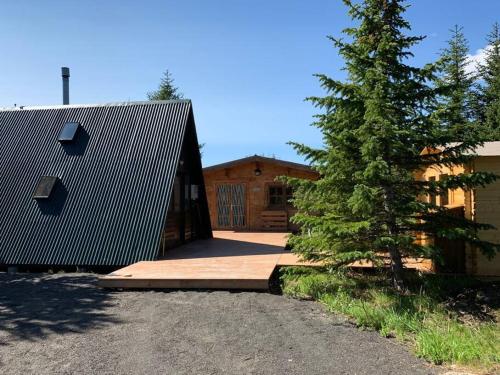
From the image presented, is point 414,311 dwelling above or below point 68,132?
below

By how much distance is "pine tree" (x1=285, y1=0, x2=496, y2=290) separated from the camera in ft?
21.8

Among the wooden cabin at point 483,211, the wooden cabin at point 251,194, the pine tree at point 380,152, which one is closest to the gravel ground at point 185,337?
the pine tree at point 380,152

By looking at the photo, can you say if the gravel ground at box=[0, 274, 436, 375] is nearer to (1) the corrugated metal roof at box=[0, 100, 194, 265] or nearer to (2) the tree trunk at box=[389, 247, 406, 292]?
(2) the tree trunk at box=[389, 247, 406, 292]

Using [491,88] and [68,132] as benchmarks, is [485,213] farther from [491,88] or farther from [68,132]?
[491,88]

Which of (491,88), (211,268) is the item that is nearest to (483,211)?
(211,268)

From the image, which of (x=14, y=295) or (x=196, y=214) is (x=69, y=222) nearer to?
(x=14, y=295)

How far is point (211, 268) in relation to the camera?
27.9 feet

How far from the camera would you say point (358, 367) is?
4348mm

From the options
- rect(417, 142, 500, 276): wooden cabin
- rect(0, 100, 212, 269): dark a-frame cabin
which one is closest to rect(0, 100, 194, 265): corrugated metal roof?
rect(0, 100, 212, 269): dark a-frame cabin

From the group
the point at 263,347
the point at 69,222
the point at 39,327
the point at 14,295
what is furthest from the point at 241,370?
the point at 69,222

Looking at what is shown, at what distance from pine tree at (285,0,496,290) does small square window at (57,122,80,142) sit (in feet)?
21.5

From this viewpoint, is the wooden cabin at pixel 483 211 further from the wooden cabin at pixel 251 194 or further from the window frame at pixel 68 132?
the wooden cabin at pixel 251 194

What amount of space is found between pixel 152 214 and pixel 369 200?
523 cm

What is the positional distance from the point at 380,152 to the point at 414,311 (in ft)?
7.25
